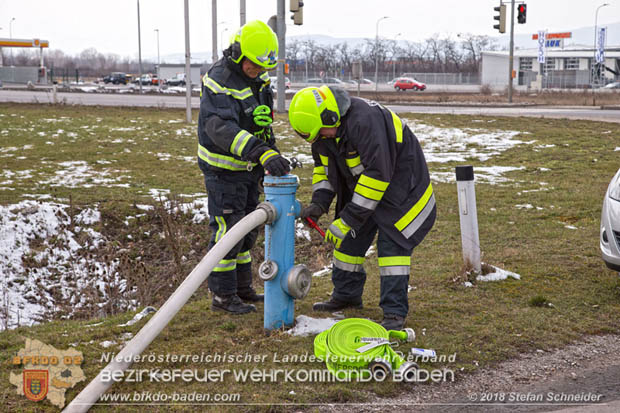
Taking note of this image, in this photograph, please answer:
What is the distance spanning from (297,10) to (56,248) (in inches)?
454

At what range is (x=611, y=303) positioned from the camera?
4855mm

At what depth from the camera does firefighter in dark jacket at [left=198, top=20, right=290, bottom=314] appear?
4.23 metres

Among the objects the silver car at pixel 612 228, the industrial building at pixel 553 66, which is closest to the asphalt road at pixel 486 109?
the silver car at pixel 612 228

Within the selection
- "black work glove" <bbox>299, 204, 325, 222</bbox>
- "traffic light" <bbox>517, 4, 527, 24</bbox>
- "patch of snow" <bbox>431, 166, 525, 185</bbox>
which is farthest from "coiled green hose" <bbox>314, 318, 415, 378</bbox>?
"traffic light" <bbox>517, 4, 527, 24</bbox>

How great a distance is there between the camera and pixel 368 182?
3.88 m

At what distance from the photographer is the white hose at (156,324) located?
3.08 meters

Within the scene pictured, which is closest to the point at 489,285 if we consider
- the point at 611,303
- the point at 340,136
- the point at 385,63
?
the point at 611,303

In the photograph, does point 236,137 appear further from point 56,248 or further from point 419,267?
point 56,248

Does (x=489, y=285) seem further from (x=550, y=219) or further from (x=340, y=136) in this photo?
(x=550, y=219)

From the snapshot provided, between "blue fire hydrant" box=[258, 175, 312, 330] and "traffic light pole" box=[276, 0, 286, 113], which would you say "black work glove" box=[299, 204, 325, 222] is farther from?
"traffic light pole" box=[276, 0, 286, 113]

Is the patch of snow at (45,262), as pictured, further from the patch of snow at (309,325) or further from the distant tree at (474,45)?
the distant tree at (474,45)

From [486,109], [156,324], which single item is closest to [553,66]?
[486,109]

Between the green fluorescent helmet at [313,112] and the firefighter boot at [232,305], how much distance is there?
150 cm

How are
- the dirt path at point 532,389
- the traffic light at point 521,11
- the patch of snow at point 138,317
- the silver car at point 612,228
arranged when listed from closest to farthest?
the dirt path at point 532,389 → the patch of snow at point 138,317 → the silver car at point 612,228 → the traffic light at point 521,11
